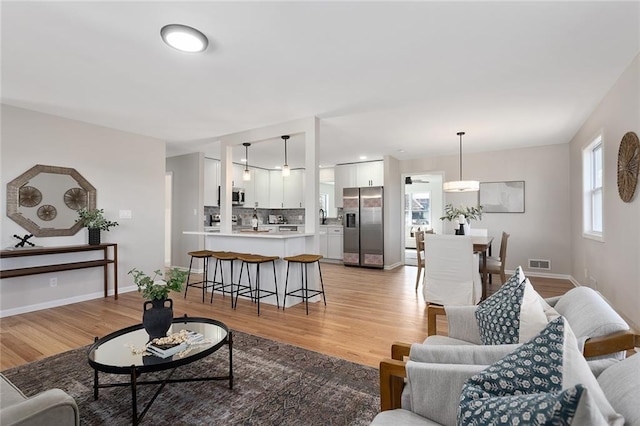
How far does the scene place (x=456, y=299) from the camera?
141 inches

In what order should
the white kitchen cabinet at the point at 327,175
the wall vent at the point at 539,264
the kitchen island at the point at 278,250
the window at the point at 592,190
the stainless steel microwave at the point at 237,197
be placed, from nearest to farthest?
the kitchen island at the point at 278,250 → the window at the point at 592,190 → the wall vent at the point at 539,264 → the stainless steel microwave at the point at 237,197 → the white kitchen cabinet at the point at 327,175

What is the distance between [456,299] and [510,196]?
141 inches

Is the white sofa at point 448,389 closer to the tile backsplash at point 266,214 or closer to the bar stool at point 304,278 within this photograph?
the bar stool at point 304,278

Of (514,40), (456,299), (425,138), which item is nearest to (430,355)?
(514,40)

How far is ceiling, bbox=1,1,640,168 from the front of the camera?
2.07m

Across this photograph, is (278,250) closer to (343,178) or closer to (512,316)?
(512,316)

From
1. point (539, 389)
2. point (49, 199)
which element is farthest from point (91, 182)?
point (539, 389)

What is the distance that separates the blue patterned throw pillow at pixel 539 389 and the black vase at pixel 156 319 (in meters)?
1.81

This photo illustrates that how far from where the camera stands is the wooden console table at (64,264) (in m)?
3.52

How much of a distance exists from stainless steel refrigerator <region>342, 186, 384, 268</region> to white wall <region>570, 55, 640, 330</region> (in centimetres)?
347

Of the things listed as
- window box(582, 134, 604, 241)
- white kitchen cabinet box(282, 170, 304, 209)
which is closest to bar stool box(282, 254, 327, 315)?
window box(582, 134, 604, 241)

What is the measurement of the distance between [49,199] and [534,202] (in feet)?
25.6

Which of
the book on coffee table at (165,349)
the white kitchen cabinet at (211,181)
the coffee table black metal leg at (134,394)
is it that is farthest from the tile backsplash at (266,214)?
the coffee table black metal leg at (134,394)

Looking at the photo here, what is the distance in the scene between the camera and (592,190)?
14.8 feet
